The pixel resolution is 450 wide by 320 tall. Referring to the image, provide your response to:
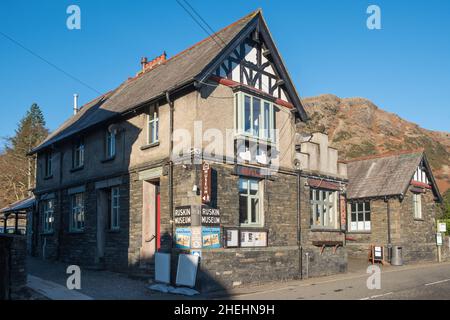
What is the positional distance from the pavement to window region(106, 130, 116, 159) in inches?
178

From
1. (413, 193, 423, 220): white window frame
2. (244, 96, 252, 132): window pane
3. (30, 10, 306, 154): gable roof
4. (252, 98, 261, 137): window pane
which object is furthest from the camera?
(413, 193, 423, 220): white window frame

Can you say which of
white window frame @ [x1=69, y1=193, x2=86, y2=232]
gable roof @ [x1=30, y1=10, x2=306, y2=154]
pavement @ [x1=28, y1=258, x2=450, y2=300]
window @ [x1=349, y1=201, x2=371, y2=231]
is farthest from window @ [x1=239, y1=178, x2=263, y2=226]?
window @ [x1=349, y1=201, x2=371, y2=231]

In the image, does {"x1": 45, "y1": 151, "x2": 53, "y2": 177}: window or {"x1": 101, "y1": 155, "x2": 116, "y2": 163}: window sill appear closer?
{"x1": 101, "y1": 155, "x2": 116, "y2": 163}: window sill

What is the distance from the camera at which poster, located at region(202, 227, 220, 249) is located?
13.6 m

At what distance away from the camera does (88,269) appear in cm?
1844

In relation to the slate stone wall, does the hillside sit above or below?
above

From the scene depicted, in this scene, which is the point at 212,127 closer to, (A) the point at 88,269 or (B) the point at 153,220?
(B) the point at 153,220

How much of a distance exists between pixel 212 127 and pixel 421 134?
297 ft

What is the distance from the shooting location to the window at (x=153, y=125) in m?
16.0

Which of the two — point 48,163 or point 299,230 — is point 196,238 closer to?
point 299,230

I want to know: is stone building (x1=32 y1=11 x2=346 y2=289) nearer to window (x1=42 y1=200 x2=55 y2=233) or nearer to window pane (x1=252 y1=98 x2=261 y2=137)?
window pane (x1=252 y1=98 x2=261 y2=137)

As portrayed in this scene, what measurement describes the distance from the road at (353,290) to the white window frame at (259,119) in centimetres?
505

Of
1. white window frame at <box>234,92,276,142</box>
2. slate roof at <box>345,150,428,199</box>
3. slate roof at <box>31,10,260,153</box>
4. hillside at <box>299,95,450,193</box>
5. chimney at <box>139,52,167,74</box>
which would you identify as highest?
hillside at <box>299,95,450,193</box>

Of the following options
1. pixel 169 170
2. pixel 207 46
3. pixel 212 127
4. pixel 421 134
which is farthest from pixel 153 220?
pixel 421 134
